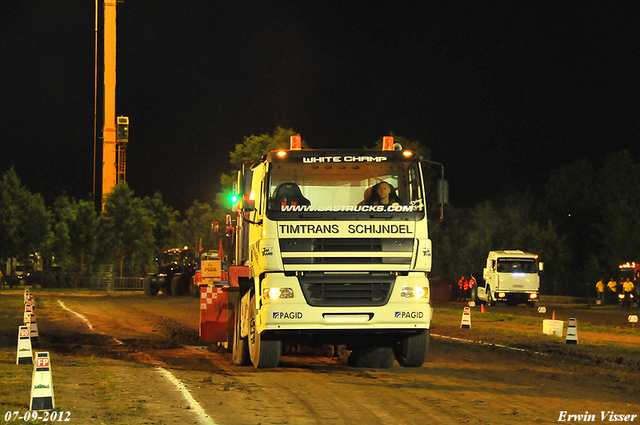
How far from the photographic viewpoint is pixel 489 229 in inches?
2724

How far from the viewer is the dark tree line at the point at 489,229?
2726 inches

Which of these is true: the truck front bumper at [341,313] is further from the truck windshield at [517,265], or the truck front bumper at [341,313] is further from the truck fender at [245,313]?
the truck windshield at [517,265]

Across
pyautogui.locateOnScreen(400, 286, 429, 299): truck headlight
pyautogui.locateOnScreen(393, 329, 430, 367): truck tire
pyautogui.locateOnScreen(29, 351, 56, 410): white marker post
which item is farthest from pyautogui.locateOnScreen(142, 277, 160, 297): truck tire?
pyautogui.locateOnScreen(29, 351, 56, 410): white marker post

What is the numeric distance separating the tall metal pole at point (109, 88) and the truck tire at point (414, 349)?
6473 cm

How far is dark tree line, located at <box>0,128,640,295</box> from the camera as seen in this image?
227 feet

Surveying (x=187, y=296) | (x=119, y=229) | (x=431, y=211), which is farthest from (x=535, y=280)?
(x=119, y=229)

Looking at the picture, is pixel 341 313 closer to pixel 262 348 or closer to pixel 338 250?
pixel 338 250

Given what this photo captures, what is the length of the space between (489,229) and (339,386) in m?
58.4

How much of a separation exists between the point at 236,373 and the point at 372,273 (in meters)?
2.86

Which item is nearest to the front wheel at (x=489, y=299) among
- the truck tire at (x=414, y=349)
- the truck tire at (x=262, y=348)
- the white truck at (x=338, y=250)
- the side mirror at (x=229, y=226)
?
the side mirror at (x=229, y=226)

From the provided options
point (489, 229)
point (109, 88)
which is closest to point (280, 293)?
point (489, 229)

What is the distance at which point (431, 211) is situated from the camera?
13.2 metres

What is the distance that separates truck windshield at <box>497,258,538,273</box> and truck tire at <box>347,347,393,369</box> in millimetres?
31375

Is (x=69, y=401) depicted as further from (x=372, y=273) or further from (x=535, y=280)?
(x=535, y=280)
